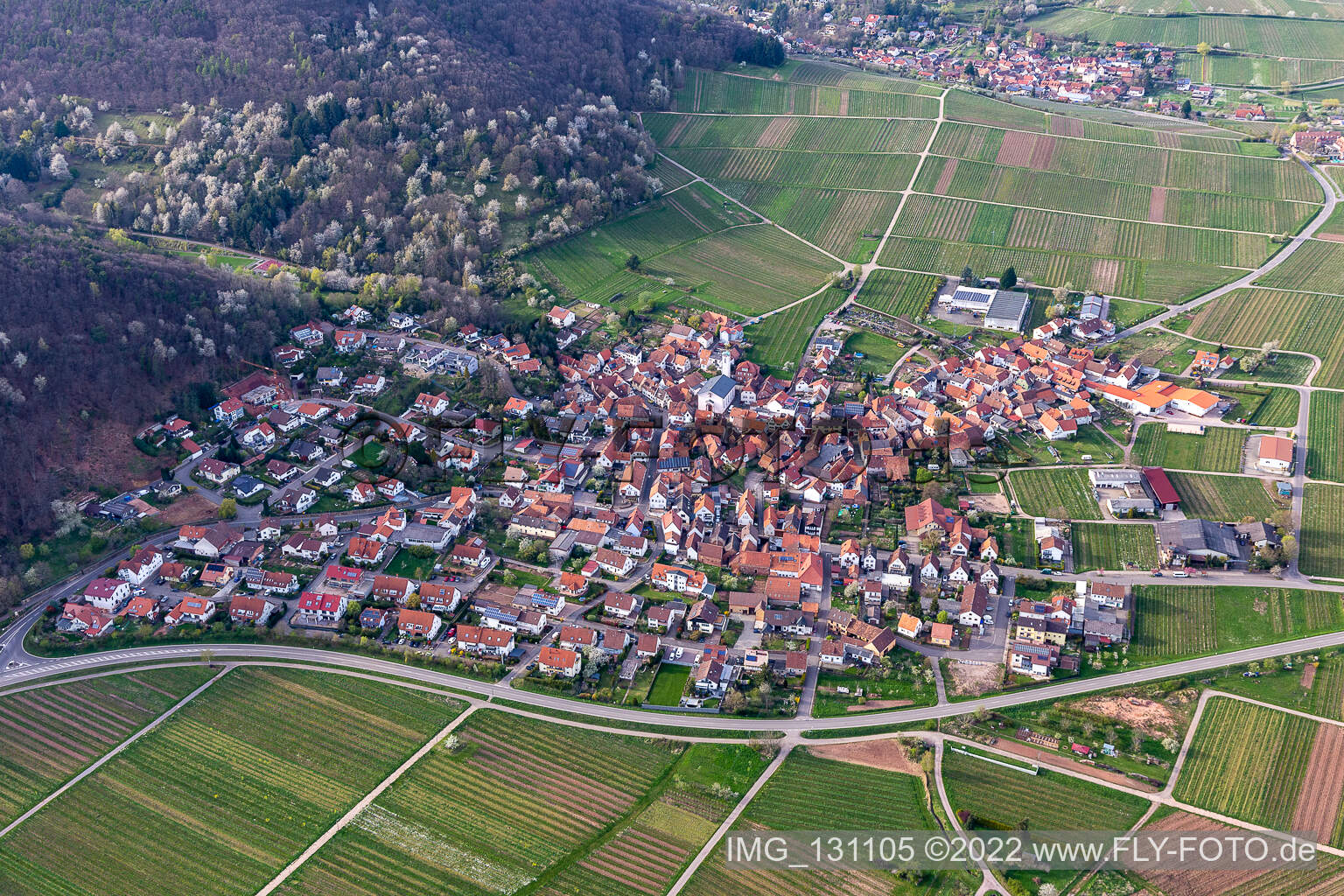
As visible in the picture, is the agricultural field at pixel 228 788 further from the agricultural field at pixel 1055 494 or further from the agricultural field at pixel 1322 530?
the agricultural field at pixel 1322 530

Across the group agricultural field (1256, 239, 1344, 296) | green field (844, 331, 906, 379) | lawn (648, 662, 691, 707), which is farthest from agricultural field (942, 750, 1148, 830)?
agricultural field (1256, 239, 1344, 296)

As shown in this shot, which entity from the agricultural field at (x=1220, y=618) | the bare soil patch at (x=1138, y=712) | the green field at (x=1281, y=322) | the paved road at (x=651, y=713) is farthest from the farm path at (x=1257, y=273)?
the bare soil patch at (x=1138, y=712)

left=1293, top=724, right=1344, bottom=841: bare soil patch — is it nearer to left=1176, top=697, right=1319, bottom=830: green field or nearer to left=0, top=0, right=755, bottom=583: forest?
left=1176, top=697, right=1319, bottom=830: green field

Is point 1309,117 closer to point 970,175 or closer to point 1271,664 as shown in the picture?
point 970,175

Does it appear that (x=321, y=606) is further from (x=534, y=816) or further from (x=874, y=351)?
(x=874, y=351)

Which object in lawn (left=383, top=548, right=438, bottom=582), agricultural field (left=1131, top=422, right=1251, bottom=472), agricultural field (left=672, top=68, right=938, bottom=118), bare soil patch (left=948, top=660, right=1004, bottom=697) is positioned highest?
agricultural field (left=672, top=68, right=938, bottom=118)

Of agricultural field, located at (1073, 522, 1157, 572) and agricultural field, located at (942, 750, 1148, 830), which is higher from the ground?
agricultural field, located at (1073, 522, 1157, 572)

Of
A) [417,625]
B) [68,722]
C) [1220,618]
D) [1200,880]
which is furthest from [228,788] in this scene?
[1220,618]
